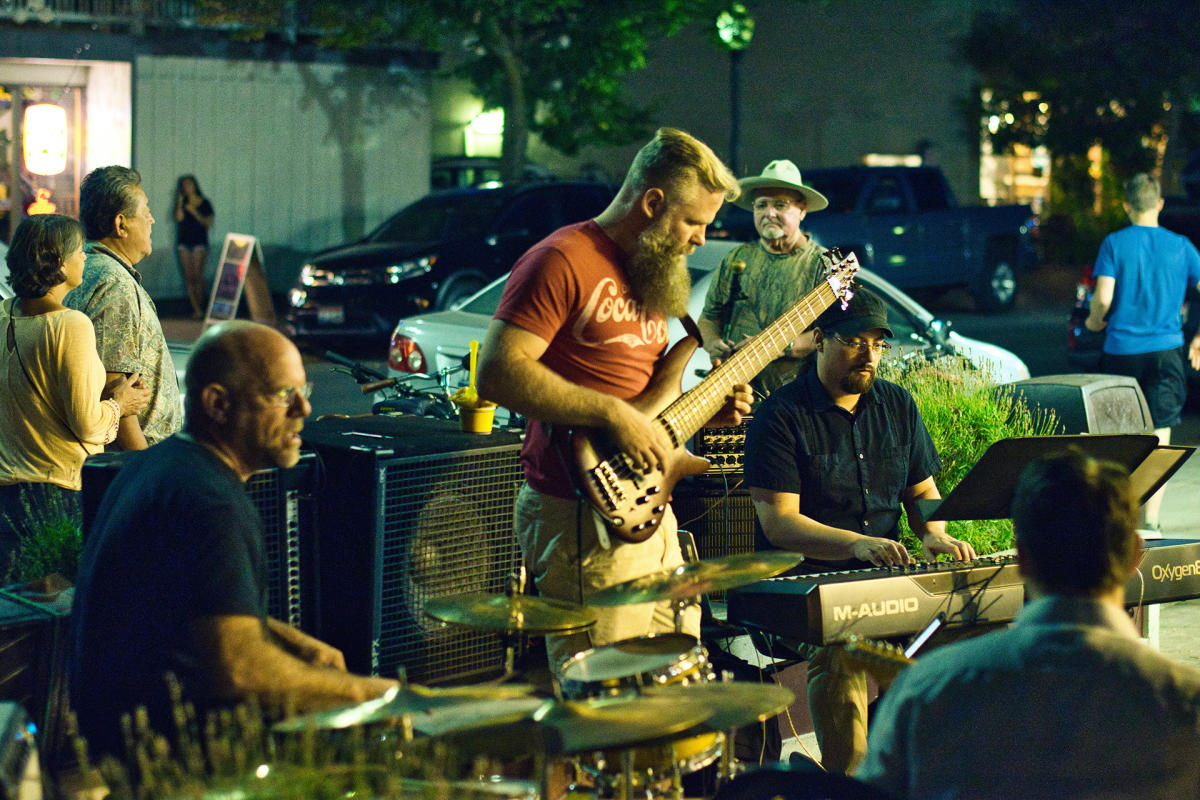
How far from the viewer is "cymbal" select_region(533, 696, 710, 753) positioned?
2.58 m

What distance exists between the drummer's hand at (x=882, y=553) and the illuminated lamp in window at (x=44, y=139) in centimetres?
1477

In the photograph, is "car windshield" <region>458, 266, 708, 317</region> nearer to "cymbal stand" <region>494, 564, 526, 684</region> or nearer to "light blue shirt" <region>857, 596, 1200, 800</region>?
"cymbal stand" <region>494, 564, 526, 684</region>

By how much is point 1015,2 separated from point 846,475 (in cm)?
2457

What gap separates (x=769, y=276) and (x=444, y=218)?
9969mm

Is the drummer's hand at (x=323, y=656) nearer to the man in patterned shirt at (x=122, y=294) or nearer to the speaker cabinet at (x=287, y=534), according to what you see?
the speaker cabinet at (x=287, y=534)

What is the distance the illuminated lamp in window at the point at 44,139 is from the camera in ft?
55.5

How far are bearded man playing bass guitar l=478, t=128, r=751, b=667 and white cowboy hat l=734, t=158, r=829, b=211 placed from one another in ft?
7.58

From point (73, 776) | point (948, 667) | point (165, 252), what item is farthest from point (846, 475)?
point (165, 252)

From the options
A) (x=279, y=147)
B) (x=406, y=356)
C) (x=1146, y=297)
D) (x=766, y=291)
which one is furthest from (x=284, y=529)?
(x=279, y=147)

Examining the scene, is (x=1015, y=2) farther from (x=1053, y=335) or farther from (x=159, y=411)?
(x=159, y=411)

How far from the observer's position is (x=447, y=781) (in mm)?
2451

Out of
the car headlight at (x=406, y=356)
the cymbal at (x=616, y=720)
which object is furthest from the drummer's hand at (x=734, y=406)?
the car headlight at (x=406, y=356)

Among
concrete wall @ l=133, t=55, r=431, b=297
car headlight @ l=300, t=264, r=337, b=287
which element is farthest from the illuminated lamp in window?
car headlight @ l=300, t=264, r=337, b=287

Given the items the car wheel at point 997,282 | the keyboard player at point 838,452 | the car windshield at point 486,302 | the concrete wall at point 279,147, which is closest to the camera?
the keyboard player at point 838,452
